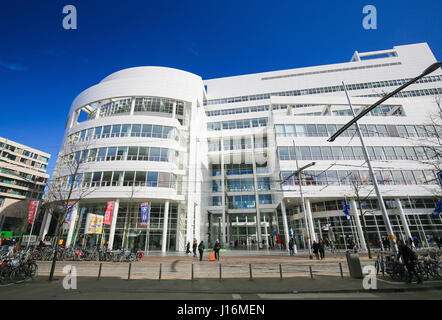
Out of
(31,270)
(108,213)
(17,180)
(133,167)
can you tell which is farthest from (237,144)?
(17,180)

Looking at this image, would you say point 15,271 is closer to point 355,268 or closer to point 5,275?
point 5,275

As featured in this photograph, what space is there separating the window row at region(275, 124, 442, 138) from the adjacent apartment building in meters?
50.6

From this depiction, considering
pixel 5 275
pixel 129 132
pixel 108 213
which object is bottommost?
pixel 5 275

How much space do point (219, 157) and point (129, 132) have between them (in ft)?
59.8

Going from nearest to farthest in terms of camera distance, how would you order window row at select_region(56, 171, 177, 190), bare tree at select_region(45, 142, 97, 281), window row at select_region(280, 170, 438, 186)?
bare tree at select_region(45, 142, 97, 281)
window row at select_region(56, 171, 177, 190)
window row at select_region(280, 170, 438, 186)

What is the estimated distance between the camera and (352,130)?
100ft

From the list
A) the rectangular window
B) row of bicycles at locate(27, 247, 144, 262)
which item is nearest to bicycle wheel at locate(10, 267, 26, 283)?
row of bicycles at locate(27, 247, 144, 262)

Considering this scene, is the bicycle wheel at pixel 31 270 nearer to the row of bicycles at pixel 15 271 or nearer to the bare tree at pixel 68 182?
the row of bicycles at pixel 15 271

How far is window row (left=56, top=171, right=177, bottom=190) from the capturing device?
25.5 m

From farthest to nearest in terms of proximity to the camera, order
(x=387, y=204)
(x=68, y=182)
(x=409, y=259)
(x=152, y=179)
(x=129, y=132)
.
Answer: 1. (x=129, y=132)
2. (x=387, y=204)
3. (x=68, y=182)
4. (x=152, y=179)
5. (x=409, y=259)

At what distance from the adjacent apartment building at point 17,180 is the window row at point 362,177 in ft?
172

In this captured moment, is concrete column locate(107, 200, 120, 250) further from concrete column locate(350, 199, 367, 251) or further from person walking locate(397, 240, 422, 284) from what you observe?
concrete column locate(350, 199, 367, 251)

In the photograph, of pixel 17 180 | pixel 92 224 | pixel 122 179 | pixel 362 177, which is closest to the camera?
pixel 92 224
